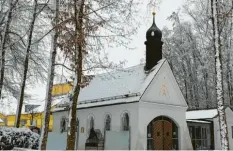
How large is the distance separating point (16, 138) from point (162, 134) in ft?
32.9

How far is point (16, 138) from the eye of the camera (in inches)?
760

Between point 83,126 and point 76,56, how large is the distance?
12604mm

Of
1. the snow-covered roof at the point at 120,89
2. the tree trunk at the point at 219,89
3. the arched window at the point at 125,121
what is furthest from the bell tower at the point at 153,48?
the tree trunk at the point at 219,89

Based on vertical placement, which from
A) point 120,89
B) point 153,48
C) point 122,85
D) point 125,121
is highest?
point 153,48

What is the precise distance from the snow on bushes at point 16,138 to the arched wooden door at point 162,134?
7.83m

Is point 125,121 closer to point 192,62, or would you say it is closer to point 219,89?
point 219,89

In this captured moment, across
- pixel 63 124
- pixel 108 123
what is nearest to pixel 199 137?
pixel 108 123

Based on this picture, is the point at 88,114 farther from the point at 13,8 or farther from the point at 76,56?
the point at 76,56

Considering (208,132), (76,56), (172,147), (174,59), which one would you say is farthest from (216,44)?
(174,59)

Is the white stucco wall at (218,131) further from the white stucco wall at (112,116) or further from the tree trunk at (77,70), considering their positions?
the tree trunk at (77,70)

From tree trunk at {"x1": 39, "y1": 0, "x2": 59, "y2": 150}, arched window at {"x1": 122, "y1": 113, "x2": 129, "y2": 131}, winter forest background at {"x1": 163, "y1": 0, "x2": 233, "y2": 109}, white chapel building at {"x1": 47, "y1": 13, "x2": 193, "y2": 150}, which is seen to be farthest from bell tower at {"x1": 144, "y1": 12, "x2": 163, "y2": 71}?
winter forest background at {"x1": 163, "y1": 0, "x2": 233, "y2": 109}

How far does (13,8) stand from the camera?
20078 millimetres

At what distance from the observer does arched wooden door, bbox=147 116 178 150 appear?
70.7 feet

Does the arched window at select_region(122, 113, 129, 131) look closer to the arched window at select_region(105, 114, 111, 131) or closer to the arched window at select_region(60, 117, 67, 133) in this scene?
the arched window at select_region(105, 114, 111, 131)
